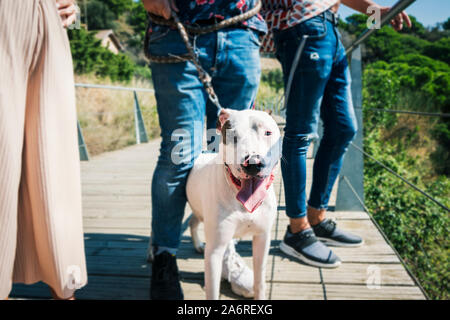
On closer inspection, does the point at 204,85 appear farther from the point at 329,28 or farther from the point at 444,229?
the point at 444,229

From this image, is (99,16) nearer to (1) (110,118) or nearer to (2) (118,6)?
(2) (118,6)

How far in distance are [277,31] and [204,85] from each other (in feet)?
1.59

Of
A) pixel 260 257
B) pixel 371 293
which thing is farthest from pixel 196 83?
pixel 371 293

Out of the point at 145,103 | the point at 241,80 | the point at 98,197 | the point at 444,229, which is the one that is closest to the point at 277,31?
the point at 241,80

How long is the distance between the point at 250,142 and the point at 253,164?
5 centimetres

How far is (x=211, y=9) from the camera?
954mm

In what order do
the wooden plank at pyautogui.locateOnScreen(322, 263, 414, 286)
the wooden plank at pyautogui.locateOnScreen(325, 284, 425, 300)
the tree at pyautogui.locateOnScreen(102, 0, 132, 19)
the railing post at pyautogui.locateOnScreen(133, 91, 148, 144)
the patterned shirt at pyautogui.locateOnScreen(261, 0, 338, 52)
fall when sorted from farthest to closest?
1. the tree at pyautogui.locateOnScreen(102, 0, 132, 19)
2. the railing post at pyautogui.locateOnScreen(133, 91, 148, 144)
3. the wooden plank at pyautogui.locateOnScreen(322, 263, 414, 286)
4. the wooden plank at pyautogui.locateOnScreen(325, 284, 425, 300)
5. the patterned shirt at pyautogui.locateOnScreen(261, 0, 338, 52)

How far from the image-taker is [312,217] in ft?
5.79

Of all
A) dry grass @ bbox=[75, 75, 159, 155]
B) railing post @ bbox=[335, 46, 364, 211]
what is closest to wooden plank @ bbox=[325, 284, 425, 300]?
railing post @ bbox=[335, 46, 364, 211]

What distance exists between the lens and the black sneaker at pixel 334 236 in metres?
1.72

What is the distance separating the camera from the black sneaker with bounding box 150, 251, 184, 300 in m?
1.24

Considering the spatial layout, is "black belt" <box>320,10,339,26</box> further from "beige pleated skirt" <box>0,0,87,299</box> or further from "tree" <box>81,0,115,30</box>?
"tree" <box>81,0,115,30</box>

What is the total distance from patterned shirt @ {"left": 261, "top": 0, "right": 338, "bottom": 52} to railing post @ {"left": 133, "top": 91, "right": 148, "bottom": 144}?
181 inches

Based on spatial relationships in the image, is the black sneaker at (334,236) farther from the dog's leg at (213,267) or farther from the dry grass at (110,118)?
the dry grass at (110,118)
